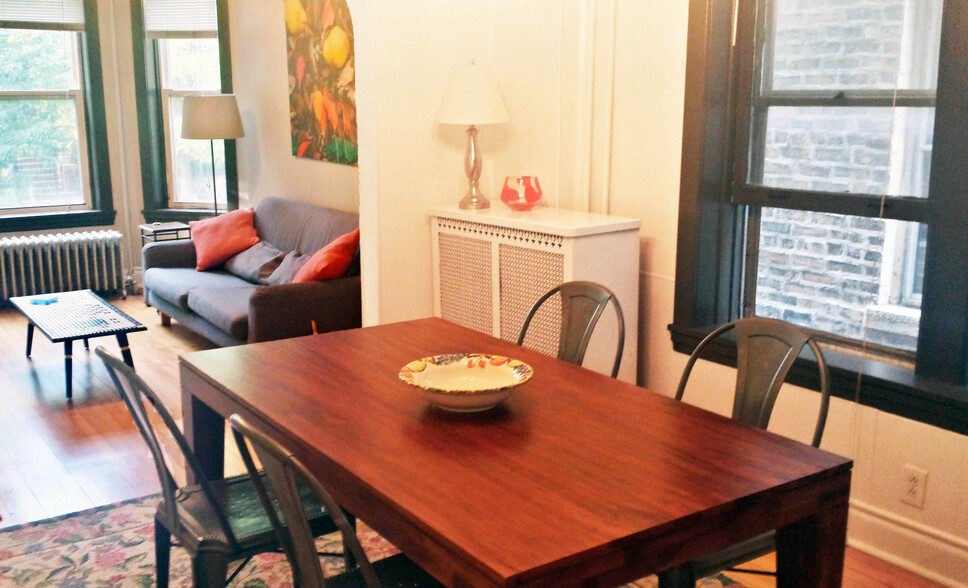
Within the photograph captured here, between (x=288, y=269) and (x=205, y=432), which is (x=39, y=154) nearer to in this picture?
(x=288, y=269)

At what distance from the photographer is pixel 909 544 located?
2.94 metres

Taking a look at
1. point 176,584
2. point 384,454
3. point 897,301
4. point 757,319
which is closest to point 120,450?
point 176,584

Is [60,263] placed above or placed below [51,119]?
below

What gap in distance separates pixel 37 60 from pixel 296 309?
3787 mm

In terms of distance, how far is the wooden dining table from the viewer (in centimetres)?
154

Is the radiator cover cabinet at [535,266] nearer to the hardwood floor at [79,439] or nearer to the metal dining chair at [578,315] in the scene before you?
the metal dining chair at [578,315]

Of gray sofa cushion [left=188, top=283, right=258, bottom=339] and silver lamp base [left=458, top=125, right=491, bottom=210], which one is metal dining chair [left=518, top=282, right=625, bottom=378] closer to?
silver lamp base [left=458, top=125, right=491, bottom=210]

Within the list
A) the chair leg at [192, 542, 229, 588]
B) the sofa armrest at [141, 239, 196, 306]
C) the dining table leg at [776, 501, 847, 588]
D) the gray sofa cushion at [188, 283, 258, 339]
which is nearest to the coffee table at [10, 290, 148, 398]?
the gray sofa cushion at [188, 283, 258, 339]

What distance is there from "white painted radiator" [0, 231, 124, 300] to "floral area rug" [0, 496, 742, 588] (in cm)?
408

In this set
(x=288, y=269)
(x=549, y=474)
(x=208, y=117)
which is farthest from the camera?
(x=208, y=117)

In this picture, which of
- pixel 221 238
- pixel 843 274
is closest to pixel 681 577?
pixel 843 274

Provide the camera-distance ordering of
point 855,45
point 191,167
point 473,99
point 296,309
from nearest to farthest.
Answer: point 855,45 → point 473,99 → point 296,309 → point 191,167

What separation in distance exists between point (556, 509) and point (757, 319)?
102 cm

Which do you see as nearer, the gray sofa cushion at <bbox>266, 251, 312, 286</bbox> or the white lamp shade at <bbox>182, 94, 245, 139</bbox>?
the gray sofa cushion at <bbox>266, 251, 312, 286</bbox>
